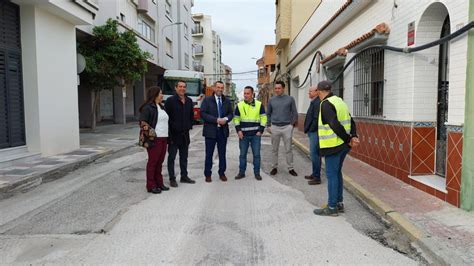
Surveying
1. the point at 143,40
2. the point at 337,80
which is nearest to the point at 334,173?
the point at 337,80

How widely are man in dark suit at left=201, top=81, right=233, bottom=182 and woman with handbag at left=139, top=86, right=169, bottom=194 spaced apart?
918 mm

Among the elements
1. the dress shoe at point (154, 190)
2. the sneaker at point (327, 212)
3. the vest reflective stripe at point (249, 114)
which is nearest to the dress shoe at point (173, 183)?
the dress shoe at point (154, 190)

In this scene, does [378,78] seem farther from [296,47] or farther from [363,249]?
[296,47]

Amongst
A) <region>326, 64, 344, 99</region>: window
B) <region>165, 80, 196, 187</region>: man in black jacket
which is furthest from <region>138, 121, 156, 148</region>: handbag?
<region>326, 64, 344, 99</region>: window

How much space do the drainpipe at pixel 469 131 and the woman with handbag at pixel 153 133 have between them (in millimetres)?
4309

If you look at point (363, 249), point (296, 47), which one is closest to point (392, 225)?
point (363, 249)

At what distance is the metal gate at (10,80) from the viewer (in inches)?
335

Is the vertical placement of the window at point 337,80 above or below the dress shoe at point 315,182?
above

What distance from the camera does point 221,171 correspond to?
7.38 meters

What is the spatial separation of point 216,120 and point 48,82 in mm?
5343

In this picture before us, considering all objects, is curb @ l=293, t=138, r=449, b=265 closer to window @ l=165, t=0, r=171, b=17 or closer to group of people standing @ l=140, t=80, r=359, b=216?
group of people standing @ l=140, t=80, r=359, b=216

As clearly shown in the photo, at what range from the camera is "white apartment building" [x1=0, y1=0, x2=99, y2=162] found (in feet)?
28.5

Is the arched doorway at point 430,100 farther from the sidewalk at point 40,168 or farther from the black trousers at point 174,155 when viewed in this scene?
the sidewalk at point 40,168

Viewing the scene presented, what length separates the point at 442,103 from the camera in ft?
20.7
